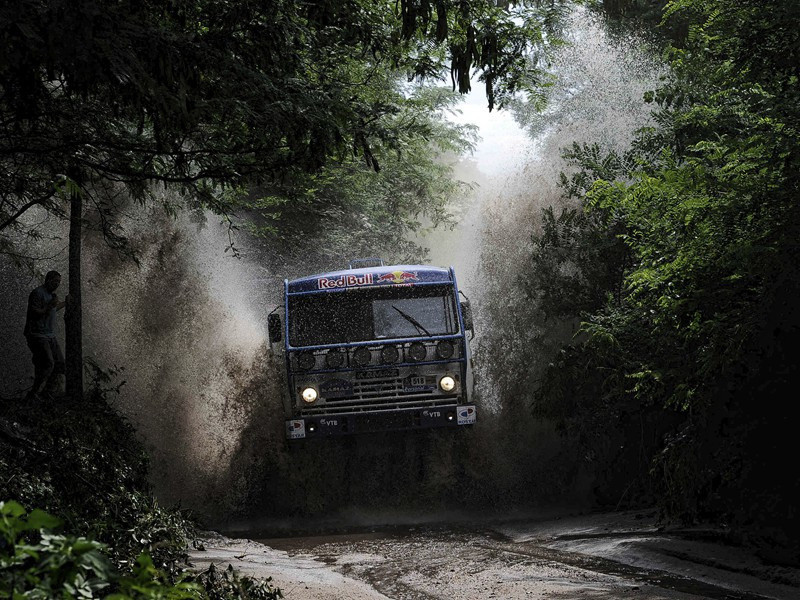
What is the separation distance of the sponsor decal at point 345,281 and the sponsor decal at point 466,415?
226 cm

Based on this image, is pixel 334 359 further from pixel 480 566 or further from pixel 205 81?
pixel 205 81

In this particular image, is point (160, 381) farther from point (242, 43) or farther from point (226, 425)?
point (242, 43)

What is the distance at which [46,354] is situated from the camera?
42.4 feet

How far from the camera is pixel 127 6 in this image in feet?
20.6

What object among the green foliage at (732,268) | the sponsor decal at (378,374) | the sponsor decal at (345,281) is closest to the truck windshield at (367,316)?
the sponsor decal at (345,281)

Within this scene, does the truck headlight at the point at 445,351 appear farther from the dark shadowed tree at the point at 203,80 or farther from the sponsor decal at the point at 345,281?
the dark shadowed tree at the point at 203,80

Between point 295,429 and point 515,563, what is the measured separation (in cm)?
460

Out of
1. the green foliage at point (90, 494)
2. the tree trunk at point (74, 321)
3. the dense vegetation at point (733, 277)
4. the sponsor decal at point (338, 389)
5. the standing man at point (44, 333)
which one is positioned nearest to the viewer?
the green foliage at point (90, 494)

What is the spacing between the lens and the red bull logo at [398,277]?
1374 centimetres

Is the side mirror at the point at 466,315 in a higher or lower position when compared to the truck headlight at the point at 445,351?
higher

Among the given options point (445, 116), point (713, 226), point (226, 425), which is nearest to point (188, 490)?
point (226, 425)

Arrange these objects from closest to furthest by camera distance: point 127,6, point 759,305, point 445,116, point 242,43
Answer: point 127,6 < point 242,43 < point 759,305 < point 445,116

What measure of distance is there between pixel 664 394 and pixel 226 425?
7784mm

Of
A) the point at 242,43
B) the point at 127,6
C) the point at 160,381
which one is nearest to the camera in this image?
the point at 127,6
